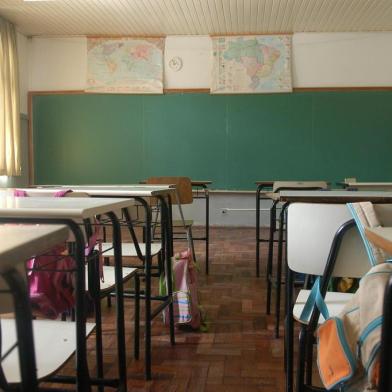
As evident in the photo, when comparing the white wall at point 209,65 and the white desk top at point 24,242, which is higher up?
the white wall at point 209,65

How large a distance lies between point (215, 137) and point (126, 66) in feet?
5.09

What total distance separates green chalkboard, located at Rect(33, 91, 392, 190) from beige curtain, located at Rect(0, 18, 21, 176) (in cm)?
55

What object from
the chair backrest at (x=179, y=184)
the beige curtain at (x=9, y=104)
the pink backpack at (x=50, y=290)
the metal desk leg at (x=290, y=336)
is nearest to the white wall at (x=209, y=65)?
the beige curtain at (x=9, y=104)

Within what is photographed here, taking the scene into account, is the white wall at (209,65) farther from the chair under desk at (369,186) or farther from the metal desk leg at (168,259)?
the metal desk leg at (168,259)

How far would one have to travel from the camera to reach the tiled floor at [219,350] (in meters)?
1.65

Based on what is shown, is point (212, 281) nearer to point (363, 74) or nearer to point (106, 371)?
point (106, 371)

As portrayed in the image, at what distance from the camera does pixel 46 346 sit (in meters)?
0.97

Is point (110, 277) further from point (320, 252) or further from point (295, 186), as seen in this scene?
point (295, 186)

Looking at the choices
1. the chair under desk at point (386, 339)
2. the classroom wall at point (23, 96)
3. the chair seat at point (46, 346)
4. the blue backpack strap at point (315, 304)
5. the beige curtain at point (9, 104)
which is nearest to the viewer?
the chair under desk at point (386, 339)

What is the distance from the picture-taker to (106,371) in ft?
5.72

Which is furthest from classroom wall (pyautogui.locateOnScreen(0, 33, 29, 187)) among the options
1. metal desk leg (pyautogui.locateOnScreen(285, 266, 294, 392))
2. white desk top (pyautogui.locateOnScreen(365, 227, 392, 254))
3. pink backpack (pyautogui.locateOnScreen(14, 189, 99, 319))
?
white desk top (pyautogui.locateOnScreen(365, 227, 392, 254))

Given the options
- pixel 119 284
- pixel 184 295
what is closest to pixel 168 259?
pixel 184 295

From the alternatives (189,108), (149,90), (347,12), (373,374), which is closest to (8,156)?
(149,90)

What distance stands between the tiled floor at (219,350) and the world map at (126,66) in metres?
3.63
